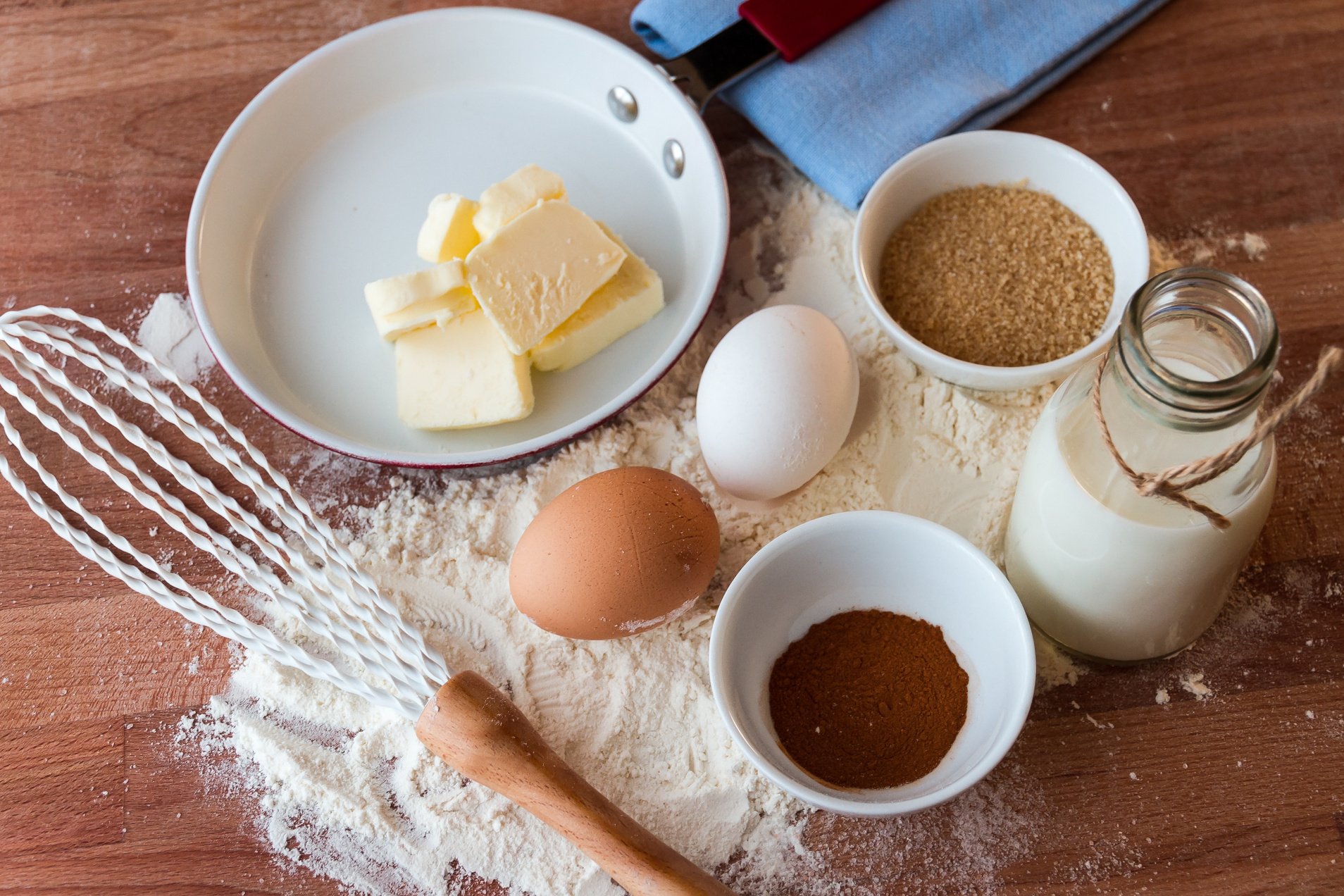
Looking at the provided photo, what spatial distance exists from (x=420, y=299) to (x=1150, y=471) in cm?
73

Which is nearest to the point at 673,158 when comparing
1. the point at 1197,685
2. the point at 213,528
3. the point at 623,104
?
the point at 623,104

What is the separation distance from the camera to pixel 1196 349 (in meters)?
0.78

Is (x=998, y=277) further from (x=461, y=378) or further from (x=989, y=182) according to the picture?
(x=461, y=378)

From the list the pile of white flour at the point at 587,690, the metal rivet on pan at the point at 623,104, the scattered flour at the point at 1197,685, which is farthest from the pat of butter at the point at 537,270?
the scattered flour at the point at 1197,685

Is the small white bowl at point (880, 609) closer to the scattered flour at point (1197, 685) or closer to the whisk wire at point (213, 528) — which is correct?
the scattered flour at point (1197, 685)

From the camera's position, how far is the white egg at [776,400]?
0.98 metres

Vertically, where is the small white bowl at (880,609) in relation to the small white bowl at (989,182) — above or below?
below

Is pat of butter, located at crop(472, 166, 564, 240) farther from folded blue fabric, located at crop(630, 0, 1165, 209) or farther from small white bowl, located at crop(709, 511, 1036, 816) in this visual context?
small white bowl, located at crop(709, 511, 1036, 816)

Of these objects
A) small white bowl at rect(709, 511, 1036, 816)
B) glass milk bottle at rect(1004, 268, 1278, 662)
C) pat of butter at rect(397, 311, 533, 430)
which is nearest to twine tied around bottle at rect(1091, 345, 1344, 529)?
glass milk bottle at rect(1004, 268, 1278, 662)

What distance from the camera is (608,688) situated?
1.00m

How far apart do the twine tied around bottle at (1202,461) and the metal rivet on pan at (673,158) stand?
0.63 meters

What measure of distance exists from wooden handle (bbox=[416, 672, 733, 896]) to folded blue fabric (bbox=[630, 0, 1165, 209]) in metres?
0.70

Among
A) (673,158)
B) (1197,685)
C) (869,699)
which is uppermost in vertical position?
(673,158)

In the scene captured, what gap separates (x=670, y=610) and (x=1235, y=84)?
3.22 ft
